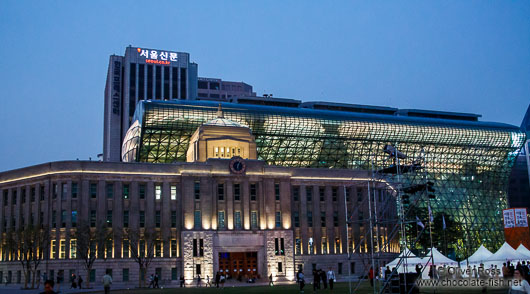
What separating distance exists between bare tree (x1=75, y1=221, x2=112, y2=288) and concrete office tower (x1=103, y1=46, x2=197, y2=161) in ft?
307

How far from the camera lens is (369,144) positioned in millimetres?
Result: 117062

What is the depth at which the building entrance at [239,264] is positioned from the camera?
80812 millimetres

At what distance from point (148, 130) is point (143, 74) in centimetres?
7193

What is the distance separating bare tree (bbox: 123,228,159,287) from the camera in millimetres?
73562

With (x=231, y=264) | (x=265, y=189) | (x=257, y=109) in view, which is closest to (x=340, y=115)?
(x=257, y=109)

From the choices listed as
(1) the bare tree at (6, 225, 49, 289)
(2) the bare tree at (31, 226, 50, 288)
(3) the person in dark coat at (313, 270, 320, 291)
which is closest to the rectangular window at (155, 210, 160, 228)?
(2) the bare tree at (31, 226, 50, 288)

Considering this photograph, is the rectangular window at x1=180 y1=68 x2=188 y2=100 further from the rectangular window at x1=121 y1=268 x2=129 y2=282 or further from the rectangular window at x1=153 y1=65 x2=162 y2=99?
the rectangular window at x1=121 y1=268 x2=129 y2=282

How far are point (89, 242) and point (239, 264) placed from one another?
68.5ft

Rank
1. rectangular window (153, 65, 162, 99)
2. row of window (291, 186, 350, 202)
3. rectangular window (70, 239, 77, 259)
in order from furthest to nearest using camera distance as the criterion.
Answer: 1. rectangular window (153, 65, 162, 99)
2. row of window (291, 186, 350, 202)
3. rectangular window (70, 239, 77, 259)

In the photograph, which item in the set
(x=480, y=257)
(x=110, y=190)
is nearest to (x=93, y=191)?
(x=110, y=190)

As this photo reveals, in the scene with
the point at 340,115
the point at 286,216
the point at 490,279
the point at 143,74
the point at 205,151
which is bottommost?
the point at 490,279

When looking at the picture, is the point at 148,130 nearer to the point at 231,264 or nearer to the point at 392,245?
the point at 231,264

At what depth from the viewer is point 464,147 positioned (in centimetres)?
12644

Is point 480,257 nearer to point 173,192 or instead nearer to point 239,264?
point 239,264
